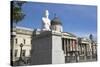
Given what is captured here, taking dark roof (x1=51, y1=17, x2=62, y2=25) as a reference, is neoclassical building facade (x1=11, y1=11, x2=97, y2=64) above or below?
below

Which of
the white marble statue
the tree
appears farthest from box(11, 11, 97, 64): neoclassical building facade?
the tree

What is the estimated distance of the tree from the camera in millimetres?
2648

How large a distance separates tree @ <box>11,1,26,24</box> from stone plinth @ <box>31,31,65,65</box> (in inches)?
12.7

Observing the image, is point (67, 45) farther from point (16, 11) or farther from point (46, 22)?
point (16, 11)

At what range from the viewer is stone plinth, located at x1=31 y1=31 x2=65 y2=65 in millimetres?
Result: 2773

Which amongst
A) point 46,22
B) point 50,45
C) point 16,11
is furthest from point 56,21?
point 16,11

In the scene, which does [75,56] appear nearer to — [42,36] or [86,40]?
[86,40]

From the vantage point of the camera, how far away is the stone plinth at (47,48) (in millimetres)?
2773

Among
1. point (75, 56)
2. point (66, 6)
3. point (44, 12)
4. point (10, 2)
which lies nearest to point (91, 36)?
point (75, 56)

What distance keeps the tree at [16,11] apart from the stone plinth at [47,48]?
32 centimetres

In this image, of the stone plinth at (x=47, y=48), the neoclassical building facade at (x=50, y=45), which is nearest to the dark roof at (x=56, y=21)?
the neoclassical building facade at (x=50, y=45)

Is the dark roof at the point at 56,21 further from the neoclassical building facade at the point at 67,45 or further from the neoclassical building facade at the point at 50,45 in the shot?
the neoclassical building facade at the point at 67,45

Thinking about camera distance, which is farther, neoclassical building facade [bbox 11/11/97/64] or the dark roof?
the dark roof

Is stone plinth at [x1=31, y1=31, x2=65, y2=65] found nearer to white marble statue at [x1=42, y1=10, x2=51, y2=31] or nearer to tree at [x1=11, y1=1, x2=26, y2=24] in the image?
white marble statue at [x1=42, y1=10, x2=51, y2=31]
